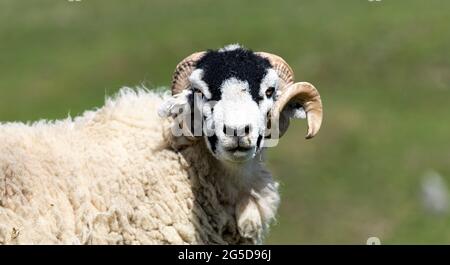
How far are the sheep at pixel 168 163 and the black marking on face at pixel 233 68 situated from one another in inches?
0.5

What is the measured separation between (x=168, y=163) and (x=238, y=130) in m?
1.29

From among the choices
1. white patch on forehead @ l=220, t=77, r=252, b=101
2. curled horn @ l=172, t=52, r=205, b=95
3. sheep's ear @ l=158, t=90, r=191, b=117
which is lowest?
white patch on forehead @ l=220, t=77, r=252, b=101

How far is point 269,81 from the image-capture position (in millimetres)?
11281

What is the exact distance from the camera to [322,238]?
2652 centimetres

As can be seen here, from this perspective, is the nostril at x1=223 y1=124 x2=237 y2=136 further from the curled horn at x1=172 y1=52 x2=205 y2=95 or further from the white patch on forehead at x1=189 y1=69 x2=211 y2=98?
the curled horn at x1=172 y1=52 x2=205 y2=95

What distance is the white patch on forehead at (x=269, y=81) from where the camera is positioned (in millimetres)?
11148

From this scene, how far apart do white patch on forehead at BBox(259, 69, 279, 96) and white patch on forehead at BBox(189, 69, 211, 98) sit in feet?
1.83

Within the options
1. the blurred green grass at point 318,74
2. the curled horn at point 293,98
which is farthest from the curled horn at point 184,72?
the blurred green grass at point 318,74

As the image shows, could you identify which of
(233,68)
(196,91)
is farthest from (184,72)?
(233,68)

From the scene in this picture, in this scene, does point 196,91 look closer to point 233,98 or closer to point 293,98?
point 233,98

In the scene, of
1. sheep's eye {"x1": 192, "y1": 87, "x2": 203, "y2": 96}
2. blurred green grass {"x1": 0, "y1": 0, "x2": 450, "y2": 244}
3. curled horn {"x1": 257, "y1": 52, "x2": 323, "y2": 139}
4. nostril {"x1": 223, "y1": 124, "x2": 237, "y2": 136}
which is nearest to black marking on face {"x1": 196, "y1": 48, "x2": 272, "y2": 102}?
sheep's eye {"x1": 192, "y1": 87, "x2": 203, "y2": 96}

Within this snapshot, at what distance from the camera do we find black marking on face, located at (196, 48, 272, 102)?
434 inches

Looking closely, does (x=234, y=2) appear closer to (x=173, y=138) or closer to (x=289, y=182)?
(x=289, y=182)

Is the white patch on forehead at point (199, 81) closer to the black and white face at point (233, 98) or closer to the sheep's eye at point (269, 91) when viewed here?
the black and white face at point (233, 98)
